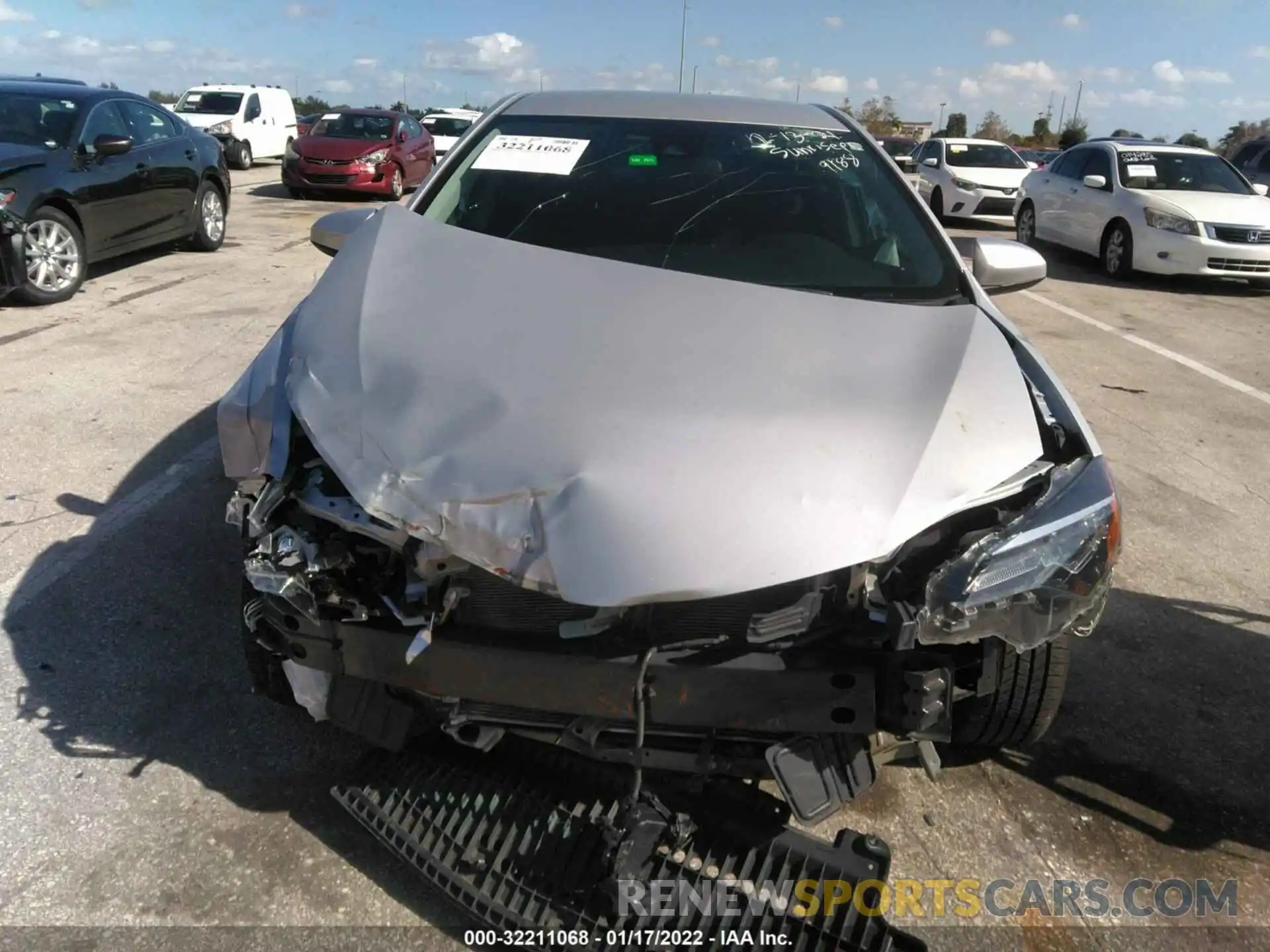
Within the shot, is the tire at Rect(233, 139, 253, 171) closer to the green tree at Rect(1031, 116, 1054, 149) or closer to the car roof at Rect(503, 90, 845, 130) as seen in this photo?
the car roof at Rect(503, 90, 845, 130)

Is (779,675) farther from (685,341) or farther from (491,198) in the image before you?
(491,198)

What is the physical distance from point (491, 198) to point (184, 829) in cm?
221

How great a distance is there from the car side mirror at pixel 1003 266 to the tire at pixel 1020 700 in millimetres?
1681

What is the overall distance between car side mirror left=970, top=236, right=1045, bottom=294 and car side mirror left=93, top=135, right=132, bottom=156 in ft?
24.4

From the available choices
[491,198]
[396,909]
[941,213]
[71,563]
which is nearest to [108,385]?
[71,563]

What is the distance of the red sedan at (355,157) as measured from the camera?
1575 centimetres

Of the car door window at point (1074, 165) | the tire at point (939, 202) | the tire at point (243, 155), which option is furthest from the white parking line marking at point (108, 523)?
the tire at point (243, 155)

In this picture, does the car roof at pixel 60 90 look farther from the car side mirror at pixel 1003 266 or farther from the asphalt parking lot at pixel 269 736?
the car side mirror at pixel 1003 266

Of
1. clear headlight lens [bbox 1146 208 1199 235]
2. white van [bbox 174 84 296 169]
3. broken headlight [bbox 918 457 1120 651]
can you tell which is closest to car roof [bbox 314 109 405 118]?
white van [bbox 174 84 296 169]

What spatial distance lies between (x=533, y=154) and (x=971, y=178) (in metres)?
14.1

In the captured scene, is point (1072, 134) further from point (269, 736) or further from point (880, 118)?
point (269, 736)

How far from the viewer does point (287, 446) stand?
2.28 metres

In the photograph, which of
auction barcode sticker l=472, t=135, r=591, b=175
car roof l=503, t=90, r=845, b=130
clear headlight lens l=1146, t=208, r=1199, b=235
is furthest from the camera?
clear headlight lens l=1146, t=208, r=1199, b=235

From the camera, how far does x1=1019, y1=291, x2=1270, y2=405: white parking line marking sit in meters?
7.07
